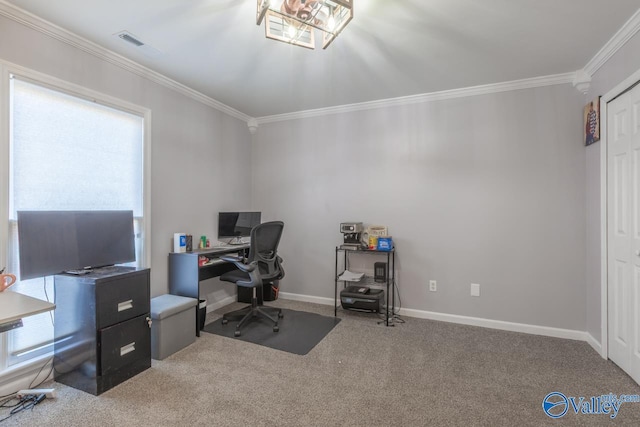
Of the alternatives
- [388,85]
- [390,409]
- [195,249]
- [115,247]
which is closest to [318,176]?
[388,85]

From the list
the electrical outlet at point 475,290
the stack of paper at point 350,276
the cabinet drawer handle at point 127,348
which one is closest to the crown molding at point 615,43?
the electrical outlet at point 475,290

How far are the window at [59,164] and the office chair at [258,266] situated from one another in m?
0.99

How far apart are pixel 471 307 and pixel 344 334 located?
1.49 m

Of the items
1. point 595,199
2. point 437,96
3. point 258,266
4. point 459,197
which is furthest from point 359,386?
point 437,96

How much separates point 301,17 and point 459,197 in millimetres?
2534

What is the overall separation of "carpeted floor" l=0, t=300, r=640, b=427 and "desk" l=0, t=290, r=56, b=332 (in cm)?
75

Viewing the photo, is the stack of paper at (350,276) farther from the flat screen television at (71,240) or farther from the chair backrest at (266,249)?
the flat screen television at (71,240)

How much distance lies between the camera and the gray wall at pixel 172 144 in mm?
2281

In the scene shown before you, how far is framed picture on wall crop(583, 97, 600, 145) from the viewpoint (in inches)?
105

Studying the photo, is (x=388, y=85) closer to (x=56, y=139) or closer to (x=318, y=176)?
(x=318, y=176)

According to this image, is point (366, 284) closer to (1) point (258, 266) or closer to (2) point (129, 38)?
(1) point (258, 266)

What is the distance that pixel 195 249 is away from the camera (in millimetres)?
3537

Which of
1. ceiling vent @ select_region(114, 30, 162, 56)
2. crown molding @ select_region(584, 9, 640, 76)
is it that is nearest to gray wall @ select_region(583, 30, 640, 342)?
crown molding @ select_region(584, 9, 640, 76)

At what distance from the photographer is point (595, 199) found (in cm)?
277
